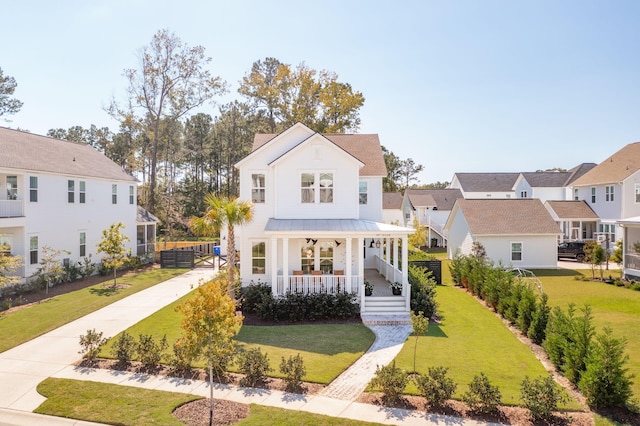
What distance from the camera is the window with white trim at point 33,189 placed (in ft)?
71.5

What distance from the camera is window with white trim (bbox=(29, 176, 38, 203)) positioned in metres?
21.8

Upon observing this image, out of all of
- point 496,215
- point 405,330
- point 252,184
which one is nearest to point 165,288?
point 252,184

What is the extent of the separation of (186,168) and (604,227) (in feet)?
175

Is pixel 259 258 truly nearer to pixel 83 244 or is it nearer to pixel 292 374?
pixel 292 374

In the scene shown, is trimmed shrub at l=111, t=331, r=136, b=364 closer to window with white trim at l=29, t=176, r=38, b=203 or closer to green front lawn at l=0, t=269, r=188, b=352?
green front lawn at l=0, t=269, r=188, b=352

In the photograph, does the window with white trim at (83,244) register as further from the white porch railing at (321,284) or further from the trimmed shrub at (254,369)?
the trimmed shrub at (254,369)

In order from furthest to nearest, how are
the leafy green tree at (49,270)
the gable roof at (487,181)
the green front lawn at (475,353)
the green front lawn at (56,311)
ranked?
the gable roof at (487,181), the leafy green tree at (49,270), the green front lawn at (56,311), the green front lawn at (475,353)

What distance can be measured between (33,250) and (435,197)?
44149 mm

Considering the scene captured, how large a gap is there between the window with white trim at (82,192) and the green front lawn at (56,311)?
6136 millimetres

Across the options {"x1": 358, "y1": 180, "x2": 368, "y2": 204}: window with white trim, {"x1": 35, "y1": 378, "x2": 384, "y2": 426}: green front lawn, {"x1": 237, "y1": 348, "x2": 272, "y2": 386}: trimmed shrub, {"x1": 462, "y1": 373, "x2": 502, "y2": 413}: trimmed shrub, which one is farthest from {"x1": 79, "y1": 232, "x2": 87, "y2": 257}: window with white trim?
{"x1": 462, "y1": 373, "x2": 502, "y2": 413}: trimmed shrub

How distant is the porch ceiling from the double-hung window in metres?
14.7

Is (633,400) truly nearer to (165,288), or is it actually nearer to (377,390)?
(377,390)

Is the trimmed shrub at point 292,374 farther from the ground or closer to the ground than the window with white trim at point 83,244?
closer to the ground

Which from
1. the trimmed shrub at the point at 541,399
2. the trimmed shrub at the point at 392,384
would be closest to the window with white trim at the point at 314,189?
the trimmed shrub at the point at 392,384
